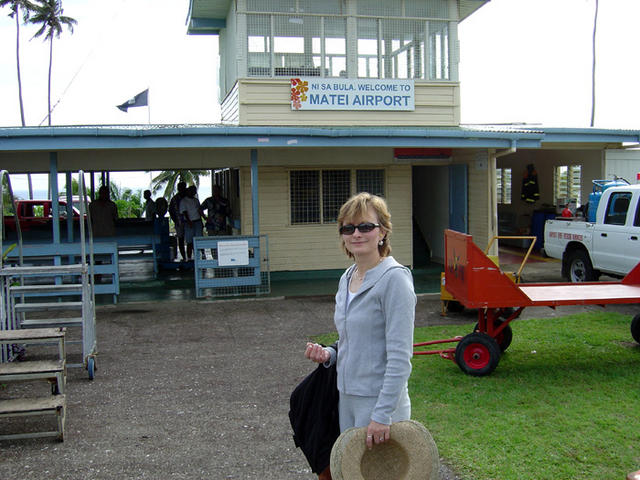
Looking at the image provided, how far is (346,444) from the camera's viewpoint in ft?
9.99

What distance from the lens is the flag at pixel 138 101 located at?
53.5 feet

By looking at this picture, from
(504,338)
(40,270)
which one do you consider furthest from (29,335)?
(504,338)

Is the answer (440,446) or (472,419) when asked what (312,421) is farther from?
(472,419)

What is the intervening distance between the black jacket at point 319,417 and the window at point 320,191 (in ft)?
35.0

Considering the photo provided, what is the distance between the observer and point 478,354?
22.6 ft

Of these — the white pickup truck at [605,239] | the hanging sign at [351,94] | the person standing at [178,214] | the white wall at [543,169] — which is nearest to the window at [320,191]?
the hanging sign at [351,94]

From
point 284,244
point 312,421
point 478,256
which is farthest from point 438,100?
point 312,421

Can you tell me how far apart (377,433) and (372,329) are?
0.47 m

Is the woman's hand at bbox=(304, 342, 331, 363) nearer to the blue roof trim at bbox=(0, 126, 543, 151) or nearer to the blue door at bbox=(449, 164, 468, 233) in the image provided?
the blue roof trim at bbox=(0, 126, 543, 151)

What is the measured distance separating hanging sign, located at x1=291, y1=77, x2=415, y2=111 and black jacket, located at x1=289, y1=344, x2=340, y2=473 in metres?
10.6

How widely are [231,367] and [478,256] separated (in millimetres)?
3050

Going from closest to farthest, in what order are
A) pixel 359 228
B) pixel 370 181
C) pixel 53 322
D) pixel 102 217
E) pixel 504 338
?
pixel 359 228, pixel 53 322, pixel 504 338, pixel 370 181, pixel 102 217

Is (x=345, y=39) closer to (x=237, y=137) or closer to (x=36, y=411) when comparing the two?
(x=237, y=137)

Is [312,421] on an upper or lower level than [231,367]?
upper
